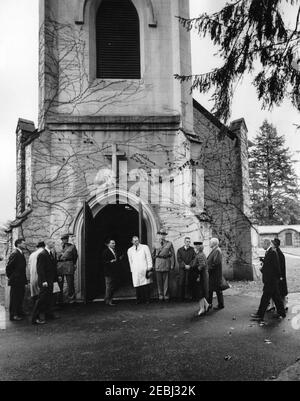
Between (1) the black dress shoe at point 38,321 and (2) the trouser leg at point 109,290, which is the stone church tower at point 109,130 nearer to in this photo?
(2) the trouser leg at point 109,290

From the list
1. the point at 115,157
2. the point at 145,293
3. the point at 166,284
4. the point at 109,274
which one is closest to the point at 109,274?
the point at 109,274

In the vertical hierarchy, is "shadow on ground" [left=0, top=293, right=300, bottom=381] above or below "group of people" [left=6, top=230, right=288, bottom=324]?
below

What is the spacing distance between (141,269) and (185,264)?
1138 mm

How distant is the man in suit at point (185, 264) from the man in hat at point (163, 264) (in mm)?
252

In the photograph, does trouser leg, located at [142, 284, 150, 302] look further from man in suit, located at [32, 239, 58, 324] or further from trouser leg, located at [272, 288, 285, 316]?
trouser leg, located at [272, 288, 285, 316]

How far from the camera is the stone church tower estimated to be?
9664mm

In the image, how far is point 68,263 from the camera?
905cm

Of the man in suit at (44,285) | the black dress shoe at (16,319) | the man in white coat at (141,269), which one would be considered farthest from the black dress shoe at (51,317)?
the man in white coat at (141,269)

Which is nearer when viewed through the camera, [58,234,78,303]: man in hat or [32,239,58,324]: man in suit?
[32,239,58,324]: man in suit

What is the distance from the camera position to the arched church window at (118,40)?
1051 cm

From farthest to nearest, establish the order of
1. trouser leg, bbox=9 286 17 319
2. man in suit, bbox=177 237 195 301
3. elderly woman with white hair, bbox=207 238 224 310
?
1. man in suit, bbox=177 237 195 301
2. elderly woman with white hair, bbox=207 238 224 310
3. trouser leg, bbox=9 286 17 319

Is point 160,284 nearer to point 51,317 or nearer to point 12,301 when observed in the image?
point 51,317

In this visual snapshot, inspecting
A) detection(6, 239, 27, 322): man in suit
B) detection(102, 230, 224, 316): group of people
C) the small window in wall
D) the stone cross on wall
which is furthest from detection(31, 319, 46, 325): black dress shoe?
the small window in wall

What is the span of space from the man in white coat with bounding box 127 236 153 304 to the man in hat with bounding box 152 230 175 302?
0.30 m
